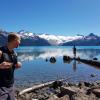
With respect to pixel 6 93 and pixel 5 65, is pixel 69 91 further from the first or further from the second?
pixel 5 65

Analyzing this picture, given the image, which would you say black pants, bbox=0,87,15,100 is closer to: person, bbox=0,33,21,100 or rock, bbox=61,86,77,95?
person, bbox=0,33,21,100

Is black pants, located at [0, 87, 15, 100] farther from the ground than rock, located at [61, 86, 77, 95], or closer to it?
farther from the ground

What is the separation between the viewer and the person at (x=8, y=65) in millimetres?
6977

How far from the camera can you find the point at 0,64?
6816 mm

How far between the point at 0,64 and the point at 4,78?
0.41m

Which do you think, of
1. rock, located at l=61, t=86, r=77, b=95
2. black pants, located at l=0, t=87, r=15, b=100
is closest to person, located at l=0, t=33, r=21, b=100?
black pants, located at l=0, t=87, r=15, b=100

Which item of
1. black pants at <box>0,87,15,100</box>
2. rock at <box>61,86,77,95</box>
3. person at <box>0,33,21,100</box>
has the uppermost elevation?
person at <box>0,33,21,100</box>

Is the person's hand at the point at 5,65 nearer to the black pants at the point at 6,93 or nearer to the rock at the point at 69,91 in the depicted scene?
the black pants at the point at 6,93

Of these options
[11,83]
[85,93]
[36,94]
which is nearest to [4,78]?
[11,83]

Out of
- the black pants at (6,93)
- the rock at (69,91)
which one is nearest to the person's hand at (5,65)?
the black pants at (6,93)

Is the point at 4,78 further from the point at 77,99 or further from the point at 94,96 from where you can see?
the point at 94,96

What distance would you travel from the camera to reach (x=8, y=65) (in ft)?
22.6

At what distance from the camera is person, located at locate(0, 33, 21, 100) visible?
6.98 m

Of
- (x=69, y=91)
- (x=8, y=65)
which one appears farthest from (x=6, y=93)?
(x=69, y=91)
